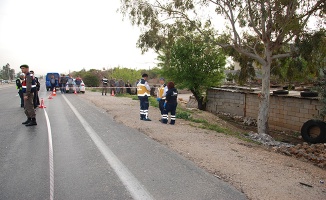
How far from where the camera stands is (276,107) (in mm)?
15305

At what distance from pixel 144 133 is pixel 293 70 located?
32.7ft

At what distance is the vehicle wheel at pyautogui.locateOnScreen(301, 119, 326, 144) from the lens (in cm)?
1156

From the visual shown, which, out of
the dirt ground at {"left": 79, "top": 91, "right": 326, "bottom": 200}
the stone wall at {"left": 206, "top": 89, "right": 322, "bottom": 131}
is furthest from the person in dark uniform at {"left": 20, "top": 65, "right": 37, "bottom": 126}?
the stone wall at {"left": 206, "top": 89, "right": 322, "bottom": 131}

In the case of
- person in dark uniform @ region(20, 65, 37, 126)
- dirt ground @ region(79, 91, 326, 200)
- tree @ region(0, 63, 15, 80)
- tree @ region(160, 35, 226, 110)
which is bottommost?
dirt ground @ region(79, 91, 326, 200)

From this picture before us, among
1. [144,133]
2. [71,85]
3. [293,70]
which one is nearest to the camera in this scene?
[144,133]

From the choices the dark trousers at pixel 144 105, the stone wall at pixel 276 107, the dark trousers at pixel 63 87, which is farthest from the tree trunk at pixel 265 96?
the dark trousers at pixel 63 87

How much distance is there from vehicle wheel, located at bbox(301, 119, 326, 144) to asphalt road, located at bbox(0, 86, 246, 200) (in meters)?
9.03

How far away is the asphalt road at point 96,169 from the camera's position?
12.4 ft

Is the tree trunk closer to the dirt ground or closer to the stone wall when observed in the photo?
the stone wall

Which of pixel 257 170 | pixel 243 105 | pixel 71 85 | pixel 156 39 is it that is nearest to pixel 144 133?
pixel 257 170

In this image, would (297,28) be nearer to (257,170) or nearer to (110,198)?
(257,170)

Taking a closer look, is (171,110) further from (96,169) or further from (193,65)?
(193,65)

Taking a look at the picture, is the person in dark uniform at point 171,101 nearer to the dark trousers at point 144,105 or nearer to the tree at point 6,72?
the dark trousers at point 144,105

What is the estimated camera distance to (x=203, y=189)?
3.90 meters
